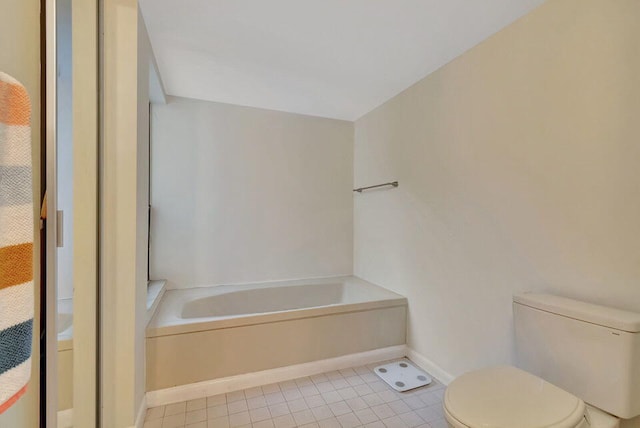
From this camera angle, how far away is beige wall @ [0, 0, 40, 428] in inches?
26.2

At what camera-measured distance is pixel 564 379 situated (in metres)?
1.20

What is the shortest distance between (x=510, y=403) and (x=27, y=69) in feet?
5.88

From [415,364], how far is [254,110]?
2.63 meters

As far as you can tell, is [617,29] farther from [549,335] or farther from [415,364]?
[415,364]

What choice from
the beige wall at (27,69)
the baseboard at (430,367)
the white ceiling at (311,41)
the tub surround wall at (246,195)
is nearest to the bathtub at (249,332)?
the baseboard at (430,367)

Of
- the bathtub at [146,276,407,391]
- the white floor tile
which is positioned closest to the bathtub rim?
the bathtub at [146,276,407,391]

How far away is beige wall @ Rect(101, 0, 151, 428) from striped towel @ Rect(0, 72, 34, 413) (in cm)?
91

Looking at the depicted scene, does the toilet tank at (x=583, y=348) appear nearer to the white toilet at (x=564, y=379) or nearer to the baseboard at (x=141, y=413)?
the white toilet at (x=564, y=379)

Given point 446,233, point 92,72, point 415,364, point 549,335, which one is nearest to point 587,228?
point 549,335

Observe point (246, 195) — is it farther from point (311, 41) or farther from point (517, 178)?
point (517, 178)

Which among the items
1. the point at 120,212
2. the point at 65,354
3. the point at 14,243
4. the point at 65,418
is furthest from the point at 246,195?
the point at 14,243

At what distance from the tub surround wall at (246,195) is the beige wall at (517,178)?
33.1 inches

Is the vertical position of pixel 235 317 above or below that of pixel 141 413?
above

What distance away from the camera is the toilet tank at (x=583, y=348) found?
1025 mm
